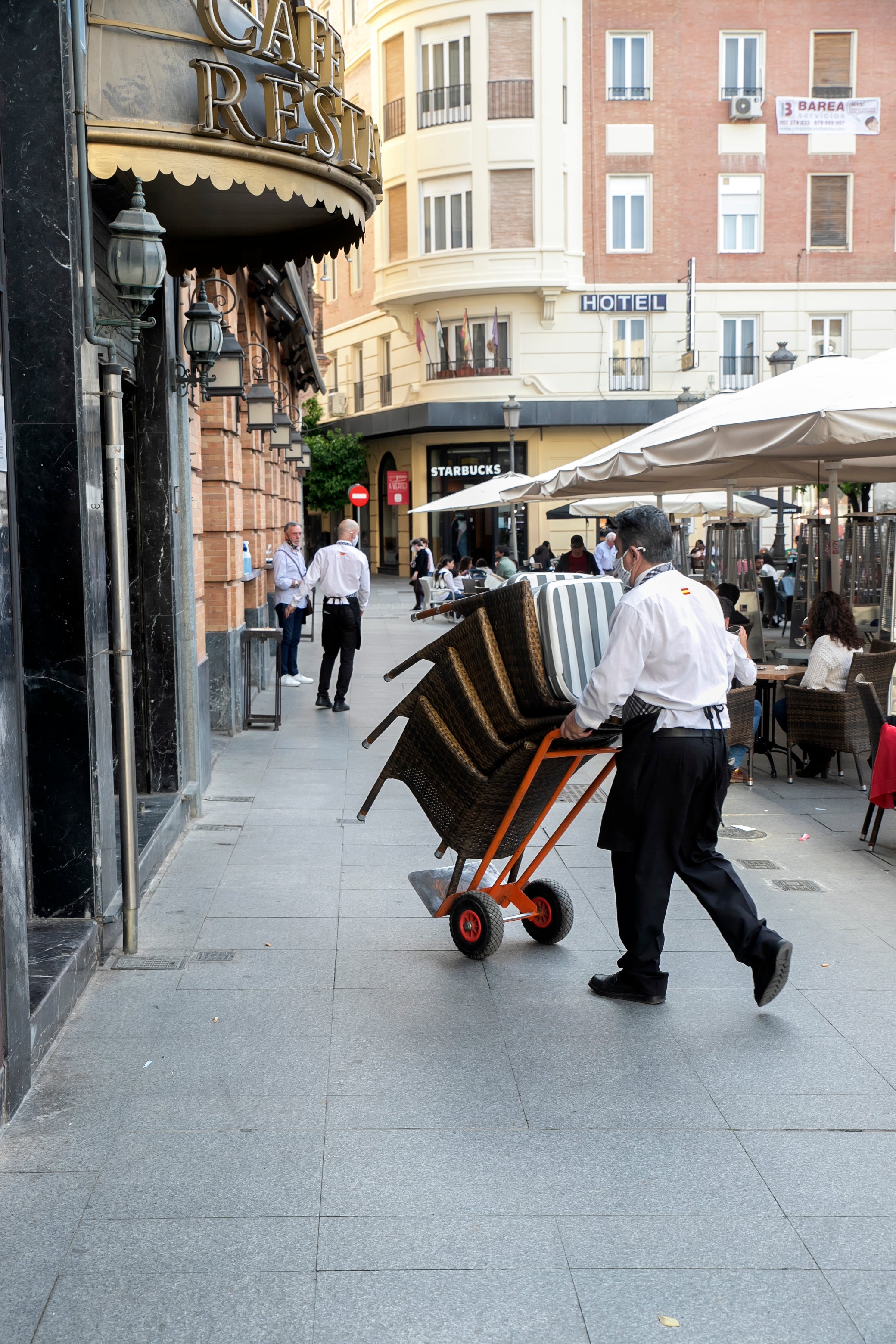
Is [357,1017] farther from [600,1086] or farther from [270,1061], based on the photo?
[600,1086]

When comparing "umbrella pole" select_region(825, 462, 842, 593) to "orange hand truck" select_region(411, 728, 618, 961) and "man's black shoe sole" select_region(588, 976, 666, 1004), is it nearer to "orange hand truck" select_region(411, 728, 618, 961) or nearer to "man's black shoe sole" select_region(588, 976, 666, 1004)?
"orange hand truck" select_region(411, 728, 618, 961)

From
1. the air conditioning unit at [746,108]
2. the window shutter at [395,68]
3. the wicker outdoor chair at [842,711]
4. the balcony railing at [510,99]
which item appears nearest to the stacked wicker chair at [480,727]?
the wicker outdoor chair at [842,711]

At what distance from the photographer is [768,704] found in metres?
11.0

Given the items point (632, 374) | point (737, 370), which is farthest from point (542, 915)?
point (737, 370)

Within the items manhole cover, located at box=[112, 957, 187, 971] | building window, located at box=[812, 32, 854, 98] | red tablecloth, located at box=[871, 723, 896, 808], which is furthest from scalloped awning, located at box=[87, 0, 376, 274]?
building window, located at box=[812, 32, 854, 98]

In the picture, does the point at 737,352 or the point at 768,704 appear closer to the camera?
the point at 768,704

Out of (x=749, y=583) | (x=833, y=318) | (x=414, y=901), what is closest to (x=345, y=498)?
(x=833, y=318)

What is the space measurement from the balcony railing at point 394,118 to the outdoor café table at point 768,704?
1230 inches

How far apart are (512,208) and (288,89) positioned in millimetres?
31963

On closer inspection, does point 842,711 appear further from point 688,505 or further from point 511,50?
point 511,50

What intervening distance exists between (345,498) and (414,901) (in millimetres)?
39569

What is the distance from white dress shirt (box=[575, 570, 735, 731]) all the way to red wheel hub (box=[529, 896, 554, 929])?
4.41 feet

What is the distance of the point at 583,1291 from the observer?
3.29 metres

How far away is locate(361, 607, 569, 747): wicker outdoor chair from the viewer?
5.39 m
